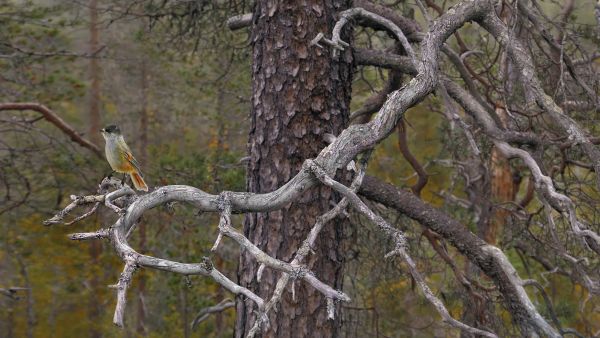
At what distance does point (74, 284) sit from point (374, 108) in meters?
11.9

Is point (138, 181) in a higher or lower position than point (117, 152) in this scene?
lower

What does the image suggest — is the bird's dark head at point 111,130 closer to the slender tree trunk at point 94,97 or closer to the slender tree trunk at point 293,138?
the slender tree trunk at point 293,138

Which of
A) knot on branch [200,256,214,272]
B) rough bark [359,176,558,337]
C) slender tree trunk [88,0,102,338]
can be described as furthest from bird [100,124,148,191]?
slender tree trunk [88,0,102,338]

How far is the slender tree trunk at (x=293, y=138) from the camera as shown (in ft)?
12.9

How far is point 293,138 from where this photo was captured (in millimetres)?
3949

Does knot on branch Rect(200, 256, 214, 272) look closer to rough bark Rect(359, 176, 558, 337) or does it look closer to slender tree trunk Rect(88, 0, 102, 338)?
rough bark Rect(359, 176, 558, 337)

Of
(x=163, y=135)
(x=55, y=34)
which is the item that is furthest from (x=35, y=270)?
(x=55, y=34)

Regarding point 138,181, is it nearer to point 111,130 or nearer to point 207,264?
point 111,130

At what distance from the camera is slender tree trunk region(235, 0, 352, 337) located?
12.9 ft

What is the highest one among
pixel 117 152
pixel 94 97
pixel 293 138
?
pixel 94 97

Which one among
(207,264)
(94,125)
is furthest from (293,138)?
(94,125)

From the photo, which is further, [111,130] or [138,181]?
[138,181]

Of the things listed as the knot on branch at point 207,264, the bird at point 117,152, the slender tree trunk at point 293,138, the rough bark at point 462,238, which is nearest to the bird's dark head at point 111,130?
the bird at point 117,152

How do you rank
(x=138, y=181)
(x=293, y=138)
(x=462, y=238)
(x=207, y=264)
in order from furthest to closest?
(x=138, y=181)
(x=462, y=238)
(x=293, y=138)
(x=207, y=264)
